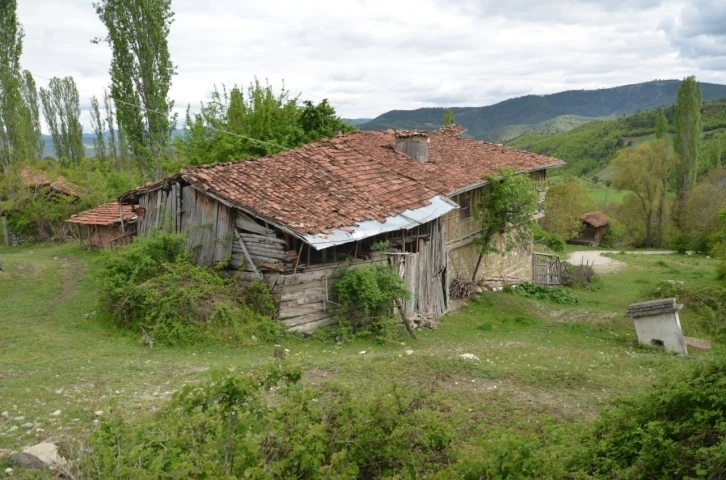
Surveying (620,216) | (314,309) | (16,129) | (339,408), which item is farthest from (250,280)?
(620,216)

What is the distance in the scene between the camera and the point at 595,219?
4675 centimetres

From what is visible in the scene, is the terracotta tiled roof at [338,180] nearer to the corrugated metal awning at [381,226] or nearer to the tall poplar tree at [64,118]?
the corrugated metal awning at [381,226]

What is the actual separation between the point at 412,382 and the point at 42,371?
5622 millimetres

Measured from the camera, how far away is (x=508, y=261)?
2183 cm

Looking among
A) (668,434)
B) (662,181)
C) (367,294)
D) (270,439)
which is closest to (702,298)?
(367,294)

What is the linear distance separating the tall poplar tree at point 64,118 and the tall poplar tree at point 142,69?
95.2 ft

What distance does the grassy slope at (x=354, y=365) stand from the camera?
682 centimetres

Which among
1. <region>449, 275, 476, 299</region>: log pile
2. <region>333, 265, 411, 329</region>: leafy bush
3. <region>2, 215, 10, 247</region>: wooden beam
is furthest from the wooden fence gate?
<region>2, 215, 10, 247</region>: wooden beam

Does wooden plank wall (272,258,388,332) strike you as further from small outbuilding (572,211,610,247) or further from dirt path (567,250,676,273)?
small outbuilding (572,211,610,247)

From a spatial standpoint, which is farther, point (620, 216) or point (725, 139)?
point (725, 139)

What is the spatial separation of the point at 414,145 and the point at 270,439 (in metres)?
14.6

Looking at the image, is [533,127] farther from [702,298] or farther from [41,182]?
[702,298]

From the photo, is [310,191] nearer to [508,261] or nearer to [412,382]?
[412,382]

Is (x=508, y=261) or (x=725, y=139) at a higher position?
(x=725, y=139)
